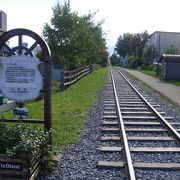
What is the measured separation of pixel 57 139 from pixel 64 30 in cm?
2355

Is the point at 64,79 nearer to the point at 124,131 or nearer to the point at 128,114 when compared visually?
the point at 128,114

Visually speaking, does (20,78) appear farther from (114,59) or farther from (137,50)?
(114,59)

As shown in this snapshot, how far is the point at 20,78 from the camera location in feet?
23.0

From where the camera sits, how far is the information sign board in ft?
23.0

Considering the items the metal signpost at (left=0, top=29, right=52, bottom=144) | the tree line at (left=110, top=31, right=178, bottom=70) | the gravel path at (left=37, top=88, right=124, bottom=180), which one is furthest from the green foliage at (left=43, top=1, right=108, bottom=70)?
the tree line at (left=110, top=31, right=178, bottom=70)

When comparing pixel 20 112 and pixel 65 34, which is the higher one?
pixel 65 34

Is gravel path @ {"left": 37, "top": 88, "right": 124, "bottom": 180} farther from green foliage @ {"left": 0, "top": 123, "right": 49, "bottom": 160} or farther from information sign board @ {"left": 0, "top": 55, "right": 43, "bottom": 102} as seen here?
information sign board @ {"left": 0, "top": 55, "right": 43, "bottom": 102}

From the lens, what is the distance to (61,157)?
7.67 m

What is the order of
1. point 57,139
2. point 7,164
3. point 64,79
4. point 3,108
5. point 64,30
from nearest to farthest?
point 7,164
point 57,139
point 3,108
point 64,79
point 64,30

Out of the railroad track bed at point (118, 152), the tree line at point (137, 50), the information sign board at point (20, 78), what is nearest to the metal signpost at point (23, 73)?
the information sign board at point (20, 78)

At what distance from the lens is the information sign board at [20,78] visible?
700 centimetres

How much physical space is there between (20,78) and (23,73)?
10 cm

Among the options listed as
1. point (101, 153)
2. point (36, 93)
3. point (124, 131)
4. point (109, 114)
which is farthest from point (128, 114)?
point (36, 93)

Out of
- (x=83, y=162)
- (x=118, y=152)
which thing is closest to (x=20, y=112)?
(x=83, y=162)
